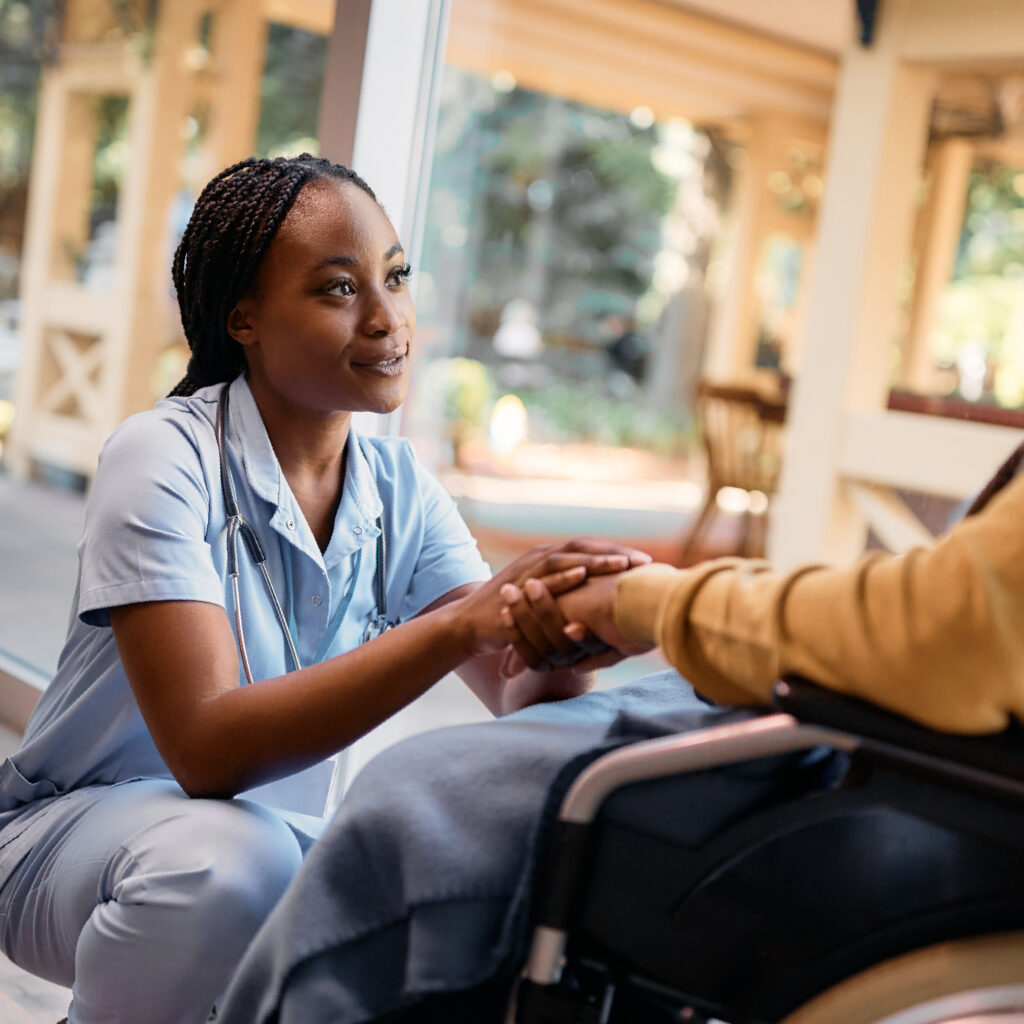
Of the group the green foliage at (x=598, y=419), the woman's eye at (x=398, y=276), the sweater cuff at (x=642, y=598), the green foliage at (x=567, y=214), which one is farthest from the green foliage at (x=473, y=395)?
the sweater cuff at (x=642, y=598)

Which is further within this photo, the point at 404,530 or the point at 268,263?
the point at 404,530

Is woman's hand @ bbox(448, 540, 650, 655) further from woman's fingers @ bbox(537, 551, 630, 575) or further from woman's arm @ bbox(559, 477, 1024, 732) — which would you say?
woman's arm @ bbox(559, 477, 1024, 732)

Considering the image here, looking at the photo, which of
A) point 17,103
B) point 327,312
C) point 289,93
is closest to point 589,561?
point 327,312

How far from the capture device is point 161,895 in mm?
1009

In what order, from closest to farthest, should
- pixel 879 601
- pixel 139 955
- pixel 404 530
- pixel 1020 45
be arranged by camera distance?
pixel 879 601 → pixel 139 955 → pixel 404 530 → pixel 1020 45

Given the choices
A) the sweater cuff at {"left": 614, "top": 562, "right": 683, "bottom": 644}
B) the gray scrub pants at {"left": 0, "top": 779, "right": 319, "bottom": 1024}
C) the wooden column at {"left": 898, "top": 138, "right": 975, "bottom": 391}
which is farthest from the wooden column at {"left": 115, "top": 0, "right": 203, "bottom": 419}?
the wooden column at {"left": 898, "top": 138, "right": 975, "bottom": 391}

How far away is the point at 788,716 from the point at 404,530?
67cm

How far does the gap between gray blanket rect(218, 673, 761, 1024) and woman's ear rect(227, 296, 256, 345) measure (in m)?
0.54

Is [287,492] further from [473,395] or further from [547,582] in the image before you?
[473,395]

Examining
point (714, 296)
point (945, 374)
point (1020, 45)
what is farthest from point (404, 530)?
point (714, 296)

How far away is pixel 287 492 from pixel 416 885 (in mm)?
505

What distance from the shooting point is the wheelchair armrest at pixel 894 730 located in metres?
0.68

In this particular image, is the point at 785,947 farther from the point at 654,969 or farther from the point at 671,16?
the point at 671,16

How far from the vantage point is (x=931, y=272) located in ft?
21.2
